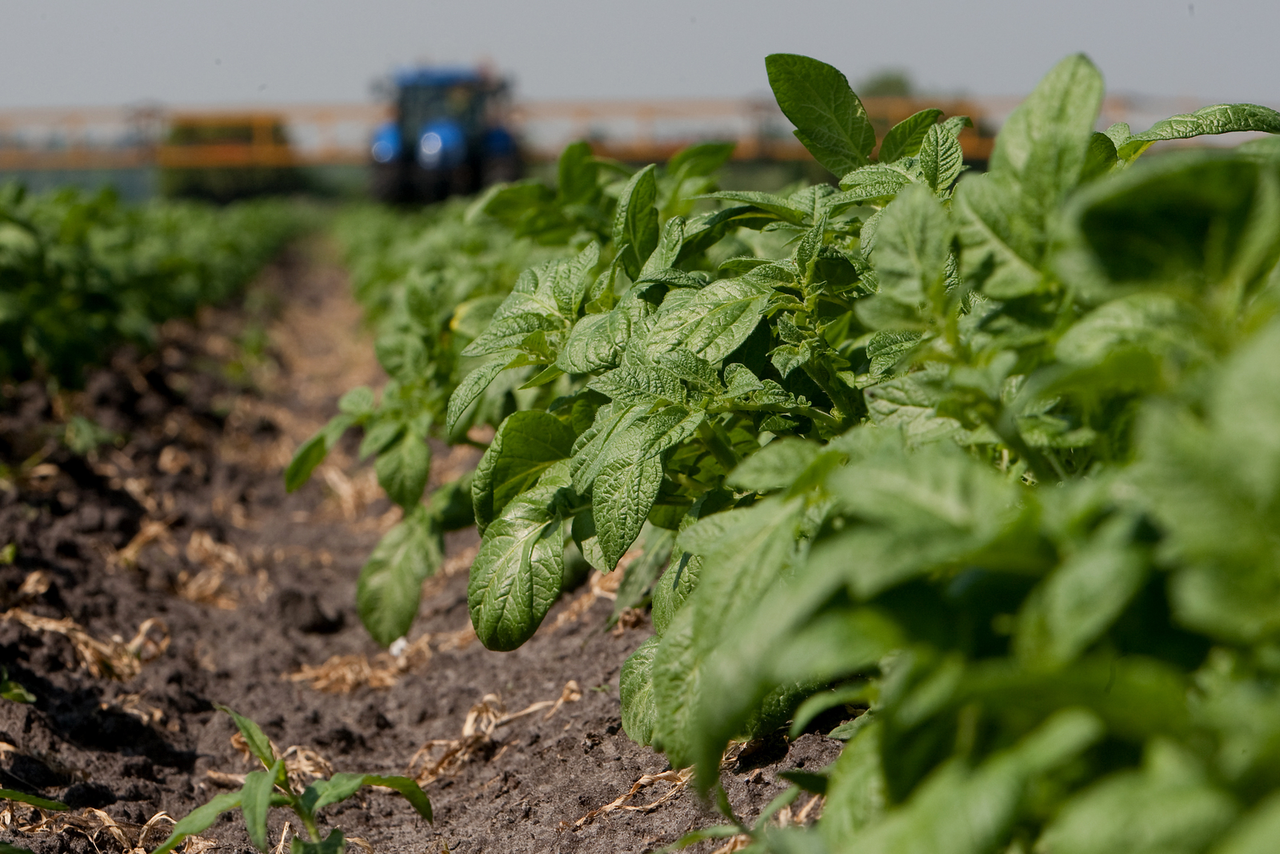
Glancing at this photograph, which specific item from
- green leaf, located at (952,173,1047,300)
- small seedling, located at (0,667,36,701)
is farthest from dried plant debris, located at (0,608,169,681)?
green leaf, located at (952,173,1047,300)

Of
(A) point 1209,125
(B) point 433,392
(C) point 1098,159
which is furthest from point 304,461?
(A) point 1209,125

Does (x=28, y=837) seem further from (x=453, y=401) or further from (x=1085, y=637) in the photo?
(x=1085, y=637)

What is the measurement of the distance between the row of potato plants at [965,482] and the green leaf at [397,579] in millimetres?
617

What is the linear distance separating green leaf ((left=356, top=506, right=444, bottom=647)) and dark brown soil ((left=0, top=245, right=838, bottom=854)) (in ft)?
0.83

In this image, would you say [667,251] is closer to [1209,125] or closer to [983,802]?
[1209,125]

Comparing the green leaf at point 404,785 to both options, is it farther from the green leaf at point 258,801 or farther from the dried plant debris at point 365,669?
the dried plant debris at point 365,669

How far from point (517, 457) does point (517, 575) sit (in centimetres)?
20

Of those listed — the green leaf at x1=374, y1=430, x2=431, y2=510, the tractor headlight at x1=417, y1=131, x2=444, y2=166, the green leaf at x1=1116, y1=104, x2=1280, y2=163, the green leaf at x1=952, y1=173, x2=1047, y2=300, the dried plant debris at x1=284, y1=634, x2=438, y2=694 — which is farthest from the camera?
the tractor headlight at x1=417, y1=131, x2=444, y2=166

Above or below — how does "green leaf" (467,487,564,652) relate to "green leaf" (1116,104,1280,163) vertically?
below

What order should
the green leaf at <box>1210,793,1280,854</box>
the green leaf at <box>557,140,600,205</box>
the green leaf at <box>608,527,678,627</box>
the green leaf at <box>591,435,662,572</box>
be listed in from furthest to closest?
the green leaf at <box>557,140,600,205</box> < the green leaf at <box>608,527,678,627</box> < the green leaf at <box>591,435,662,572</box> < the green leaf at <box>1210,793,1280,854</box>

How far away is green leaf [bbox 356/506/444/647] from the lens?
2314 millimetres

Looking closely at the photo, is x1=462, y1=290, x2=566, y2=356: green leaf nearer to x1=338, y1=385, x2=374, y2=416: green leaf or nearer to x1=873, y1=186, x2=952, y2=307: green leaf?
x1=338, y1=385, x2=374, y2=416: green leaf

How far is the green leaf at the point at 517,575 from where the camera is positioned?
163 centimetres

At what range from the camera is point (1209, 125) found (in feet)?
5.25
